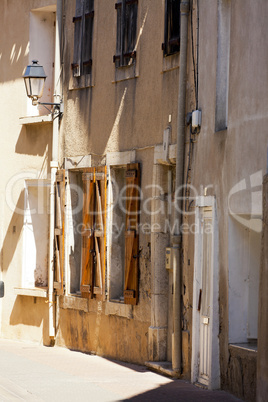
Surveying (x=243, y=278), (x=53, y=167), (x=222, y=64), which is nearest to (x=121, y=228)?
(x=53, y=167)

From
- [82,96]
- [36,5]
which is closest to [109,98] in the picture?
[82,96]

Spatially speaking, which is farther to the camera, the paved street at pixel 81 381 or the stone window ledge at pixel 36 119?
the stone window ledge at pixel 36 119

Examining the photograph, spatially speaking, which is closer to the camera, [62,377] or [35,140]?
[62,377]

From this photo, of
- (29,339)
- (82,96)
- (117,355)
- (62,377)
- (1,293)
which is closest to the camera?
(1,293)

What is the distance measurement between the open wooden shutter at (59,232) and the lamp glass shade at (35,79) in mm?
1315

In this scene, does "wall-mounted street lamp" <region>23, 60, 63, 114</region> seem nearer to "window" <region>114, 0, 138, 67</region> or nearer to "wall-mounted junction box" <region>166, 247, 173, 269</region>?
"window" <region>114, 0, 138, 67</region>

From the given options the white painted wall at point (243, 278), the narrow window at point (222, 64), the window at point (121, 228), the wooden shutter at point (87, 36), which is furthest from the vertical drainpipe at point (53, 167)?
the white painted wall at point (243, 278)

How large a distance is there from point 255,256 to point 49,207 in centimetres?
582

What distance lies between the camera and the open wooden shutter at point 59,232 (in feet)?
48.6

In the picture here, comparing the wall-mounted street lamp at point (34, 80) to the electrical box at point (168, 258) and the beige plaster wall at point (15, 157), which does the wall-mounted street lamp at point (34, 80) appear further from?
the electrical box at point (168, 258)

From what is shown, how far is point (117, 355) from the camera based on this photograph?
13500 millimetres

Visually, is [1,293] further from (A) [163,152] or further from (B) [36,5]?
(B) [36,5]

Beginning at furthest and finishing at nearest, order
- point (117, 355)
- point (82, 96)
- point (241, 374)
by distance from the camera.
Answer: point (82, 96) < point (117, 355) < point (241, 374)

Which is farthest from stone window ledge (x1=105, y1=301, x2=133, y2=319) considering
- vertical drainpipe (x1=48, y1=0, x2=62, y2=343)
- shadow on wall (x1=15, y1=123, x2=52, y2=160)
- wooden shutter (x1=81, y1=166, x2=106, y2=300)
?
shadow on wall (x1=15, y1=123, x2=52, y2=160)
